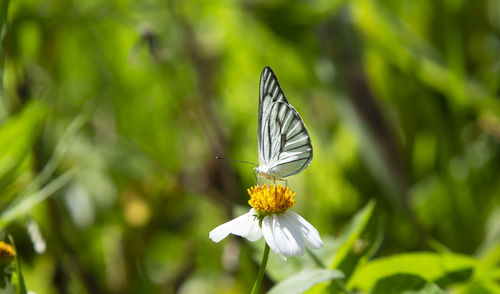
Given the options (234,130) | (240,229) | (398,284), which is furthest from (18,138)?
(234,130)

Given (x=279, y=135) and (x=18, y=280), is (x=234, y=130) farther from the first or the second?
(x=18, y=280)

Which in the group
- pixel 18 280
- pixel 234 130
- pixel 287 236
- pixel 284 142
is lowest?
pixel 18 280

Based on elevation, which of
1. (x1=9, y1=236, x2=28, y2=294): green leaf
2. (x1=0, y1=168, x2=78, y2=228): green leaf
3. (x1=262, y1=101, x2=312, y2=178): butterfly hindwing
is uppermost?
(x1=262, y1=101, x2=312, y2=178): butterfly hindwing

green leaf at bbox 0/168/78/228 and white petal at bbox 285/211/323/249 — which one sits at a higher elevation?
white petal at bbox 285/211/323/249

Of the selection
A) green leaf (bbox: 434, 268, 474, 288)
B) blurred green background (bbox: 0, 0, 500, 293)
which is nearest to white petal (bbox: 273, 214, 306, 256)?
green leaf (bbox: 434, 268, 474, 288)

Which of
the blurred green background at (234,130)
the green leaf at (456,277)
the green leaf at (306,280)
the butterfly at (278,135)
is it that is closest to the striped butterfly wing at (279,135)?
the butterfly at (278,135)

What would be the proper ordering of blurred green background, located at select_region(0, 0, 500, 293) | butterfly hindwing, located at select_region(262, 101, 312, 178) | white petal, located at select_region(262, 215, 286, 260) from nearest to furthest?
white petal, located at select_region(262, 215, 286, 260) → butterfly hindwing, located at select_region(262, 101, 312, 178) → blurred green background, located at select_region(0, 0, 500, 293)

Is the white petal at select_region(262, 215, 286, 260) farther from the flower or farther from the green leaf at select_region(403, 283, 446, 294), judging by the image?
the green leaf at select_region(403, 283, 446, 294)
